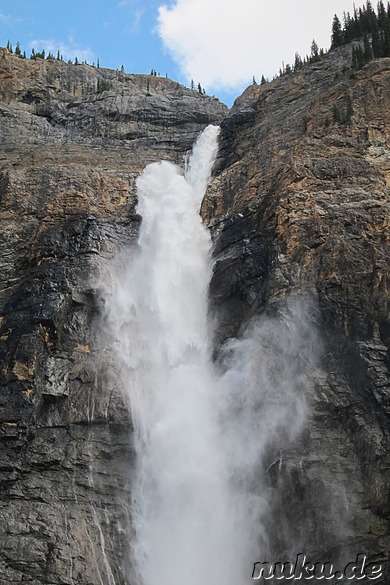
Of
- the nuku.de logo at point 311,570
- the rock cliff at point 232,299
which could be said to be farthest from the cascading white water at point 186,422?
the rock cliff at point 232,299

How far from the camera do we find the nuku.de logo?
1907 cm

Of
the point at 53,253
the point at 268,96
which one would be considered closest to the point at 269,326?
the point at 53,253

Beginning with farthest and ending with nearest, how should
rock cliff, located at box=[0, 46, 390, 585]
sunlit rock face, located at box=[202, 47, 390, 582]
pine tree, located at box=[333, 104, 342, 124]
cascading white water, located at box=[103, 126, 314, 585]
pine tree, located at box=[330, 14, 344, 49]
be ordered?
1. pine tree, located at box=[330, 14, 344, 49]
2. pine tree, located at box=[333, 104, 342, 124]
3. cascading white water, located at box=[103, 126, 314, 585]
4. rock cliff, located at box=[0, 46, 390, 585]
5. sunlit rock face, located at box=[202, 47, 390, 582]

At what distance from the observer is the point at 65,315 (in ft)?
88.9

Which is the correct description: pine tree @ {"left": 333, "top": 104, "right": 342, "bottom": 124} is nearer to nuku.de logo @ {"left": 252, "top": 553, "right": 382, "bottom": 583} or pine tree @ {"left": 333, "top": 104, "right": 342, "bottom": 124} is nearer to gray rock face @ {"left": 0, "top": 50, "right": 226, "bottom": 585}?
gray rock face @ {"left": 0, "top": 50, "right": 226, "bottom": 585}

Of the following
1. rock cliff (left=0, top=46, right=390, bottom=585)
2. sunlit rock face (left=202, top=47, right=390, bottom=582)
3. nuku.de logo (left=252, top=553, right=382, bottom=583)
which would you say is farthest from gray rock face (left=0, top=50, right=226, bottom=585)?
sunlit rock face (left=202, top=47, right=390, bottom=582)

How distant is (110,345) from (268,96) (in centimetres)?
2214

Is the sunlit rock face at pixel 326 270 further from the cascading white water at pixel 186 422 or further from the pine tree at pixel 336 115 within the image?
the cascading white water at pixel 186 422

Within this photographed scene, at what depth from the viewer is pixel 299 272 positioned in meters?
25.2

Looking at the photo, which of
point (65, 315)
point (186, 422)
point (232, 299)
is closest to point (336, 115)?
point (232, 299)

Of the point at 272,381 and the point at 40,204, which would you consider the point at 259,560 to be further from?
the point at 40,204

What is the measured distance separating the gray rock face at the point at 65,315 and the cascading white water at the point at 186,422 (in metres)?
0.95

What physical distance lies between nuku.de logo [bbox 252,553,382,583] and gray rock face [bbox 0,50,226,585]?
4.76 m

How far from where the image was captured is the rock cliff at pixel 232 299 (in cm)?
2041
